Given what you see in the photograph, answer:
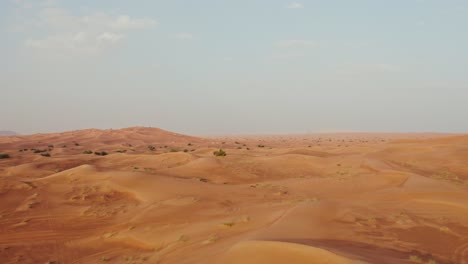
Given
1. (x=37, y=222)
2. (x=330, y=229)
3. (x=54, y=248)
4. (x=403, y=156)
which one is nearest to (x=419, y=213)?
(x=330, y=229)

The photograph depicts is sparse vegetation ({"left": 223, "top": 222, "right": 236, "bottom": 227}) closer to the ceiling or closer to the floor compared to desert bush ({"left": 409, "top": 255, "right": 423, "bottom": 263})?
closer to the floor

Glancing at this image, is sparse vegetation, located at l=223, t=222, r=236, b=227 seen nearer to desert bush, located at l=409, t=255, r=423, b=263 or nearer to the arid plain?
the arid plain

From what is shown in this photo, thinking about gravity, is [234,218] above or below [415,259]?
below

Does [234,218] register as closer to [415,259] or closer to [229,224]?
[229,224]

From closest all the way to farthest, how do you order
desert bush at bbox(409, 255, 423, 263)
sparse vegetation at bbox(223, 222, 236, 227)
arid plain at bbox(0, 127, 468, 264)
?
desert bush at bbox(409, 255, 423, 263) < arid plain at bbox(0, 127, 468, 264) < sparse vegetation at bbox(223, 222, 236, 227)

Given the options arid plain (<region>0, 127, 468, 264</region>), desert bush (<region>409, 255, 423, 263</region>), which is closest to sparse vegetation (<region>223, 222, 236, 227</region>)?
arid plain (<region>0, 127, 468, 264</region>)

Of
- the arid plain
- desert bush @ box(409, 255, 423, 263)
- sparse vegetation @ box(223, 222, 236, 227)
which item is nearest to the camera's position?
desert bush @ box(409, 255, 423, 263)

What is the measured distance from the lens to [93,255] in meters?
7.95

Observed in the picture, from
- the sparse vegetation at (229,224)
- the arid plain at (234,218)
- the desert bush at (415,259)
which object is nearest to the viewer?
the desert bush at (415,259)

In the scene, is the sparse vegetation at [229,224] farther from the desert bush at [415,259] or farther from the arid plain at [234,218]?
the desert bush at [415,259]

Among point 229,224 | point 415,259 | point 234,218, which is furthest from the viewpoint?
point 234,218

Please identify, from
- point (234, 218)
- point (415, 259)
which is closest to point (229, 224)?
point (234, 218)

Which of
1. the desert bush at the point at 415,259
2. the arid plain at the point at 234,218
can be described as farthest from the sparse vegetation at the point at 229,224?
the desert bush at the point at 415,259

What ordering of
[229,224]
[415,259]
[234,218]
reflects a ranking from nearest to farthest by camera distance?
[415,259]
[229,224]
[234,218]
